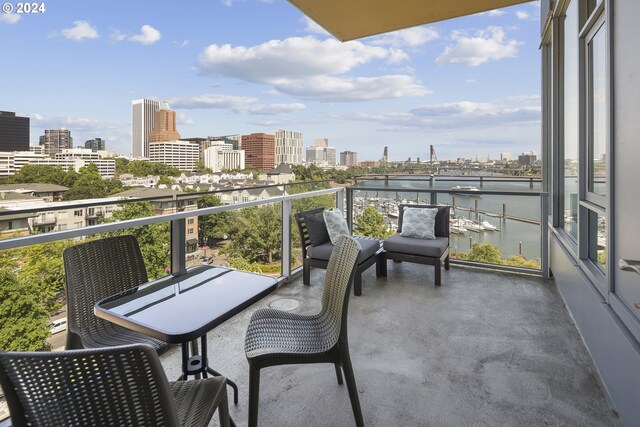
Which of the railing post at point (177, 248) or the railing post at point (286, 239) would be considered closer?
the railing post at point (177, 248)

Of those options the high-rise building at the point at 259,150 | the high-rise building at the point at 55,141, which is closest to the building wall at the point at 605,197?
the high-rise building at the point at 259,150

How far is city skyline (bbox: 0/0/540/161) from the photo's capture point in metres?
13.6

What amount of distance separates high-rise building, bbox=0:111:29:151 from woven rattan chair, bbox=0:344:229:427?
14279 millimetres

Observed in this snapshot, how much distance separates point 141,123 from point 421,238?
28.0 m

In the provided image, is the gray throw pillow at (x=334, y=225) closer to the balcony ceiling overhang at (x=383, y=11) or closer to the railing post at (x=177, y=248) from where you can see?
the railing post at (x=177, y=248)

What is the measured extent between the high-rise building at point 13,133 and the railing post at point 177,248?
41.2 ft

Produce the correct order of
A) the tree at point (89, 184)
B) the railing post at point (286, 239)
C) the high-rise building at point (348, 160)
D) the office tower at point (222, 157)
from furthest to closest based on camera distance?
the office tower at point (222, 157)
the tree at point (89, 184)
the high-rise building at point (348, 160)
the railing post at point (286, 239)

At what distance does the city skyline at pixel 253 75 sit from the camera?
44.7 feet

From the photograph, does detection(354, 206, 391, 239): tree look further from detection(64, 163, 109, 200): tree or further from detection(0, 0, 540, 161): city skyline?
detection(64, 163, 109, 200): tree

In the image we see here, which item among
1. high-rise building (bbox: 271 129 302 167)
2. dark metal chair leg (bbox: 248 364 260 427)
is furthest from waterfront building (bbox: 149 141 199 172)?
dark metal chair leg (bbox: 248 364 260 427)

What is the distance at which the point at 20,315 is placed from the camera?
2.39 metres

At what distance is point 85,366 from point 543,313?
356 centimetres

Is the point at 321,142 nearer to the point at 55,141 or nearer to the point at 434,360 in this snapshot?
the point at 55,141

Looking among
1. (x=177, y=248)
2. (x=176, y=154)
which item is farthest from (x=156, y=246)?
(x=176, y=154)
